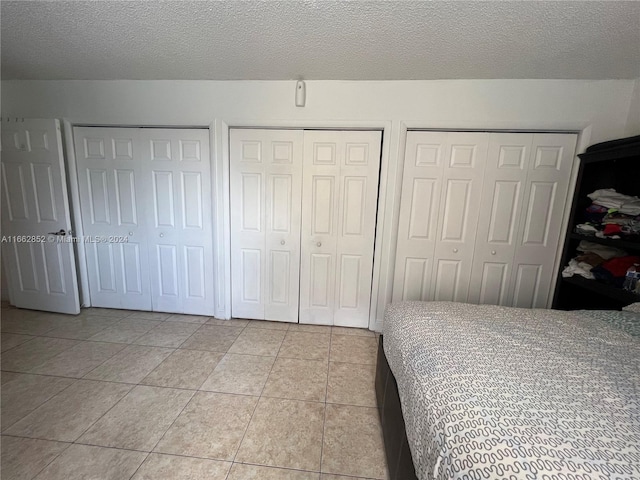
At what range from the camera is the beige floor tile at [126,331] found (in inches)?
92.0

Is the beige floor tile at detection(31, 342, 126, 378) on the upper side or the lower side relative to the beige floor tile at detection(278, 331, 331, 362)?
lower

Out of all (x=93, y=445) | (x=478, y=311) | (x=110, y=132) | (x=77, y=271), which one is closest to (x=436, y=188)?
(x=478, y=311)

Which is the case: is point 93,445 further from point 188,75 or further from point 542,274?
point 542,274

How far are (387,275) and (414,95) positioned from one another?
5.49 feet

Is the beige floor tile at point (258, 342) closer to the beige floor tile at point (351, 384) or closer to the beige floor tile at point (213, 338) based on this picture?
the beige floor tile at point (213, 338)

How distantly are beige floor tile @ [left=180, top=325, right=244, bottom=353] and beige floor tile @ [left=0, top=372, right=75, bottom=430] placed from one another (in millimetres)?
802

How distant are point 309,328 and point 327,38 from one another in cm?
249

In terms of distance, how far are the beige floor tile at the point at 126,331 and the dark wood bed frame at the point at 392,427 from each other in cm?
225

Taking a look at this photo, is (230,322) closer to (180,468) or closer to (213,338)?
(213,338)

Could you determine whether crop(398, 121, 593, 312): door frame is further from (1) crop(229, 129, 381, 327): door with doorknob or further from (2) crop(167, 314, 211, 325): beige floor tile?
(2) crop(167, 314, 211, 325): beige floor tile

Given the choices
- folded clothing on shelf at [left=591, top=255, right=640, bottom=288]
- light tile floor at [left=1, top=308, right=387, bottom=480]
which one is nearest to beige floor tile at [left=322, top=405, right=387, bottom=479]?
light tile floor at [left=1, top=308, right=387, bottom=480]

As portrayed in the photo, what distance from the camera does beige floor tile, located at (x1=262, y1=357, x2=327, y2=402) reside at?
1.75 metres

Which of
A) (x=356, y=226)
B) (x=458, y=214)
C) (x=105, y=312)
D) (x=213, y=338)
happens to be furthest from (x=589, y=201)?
(x=105, y=312)

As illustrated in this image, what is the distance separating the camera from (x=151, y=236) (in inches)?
108
